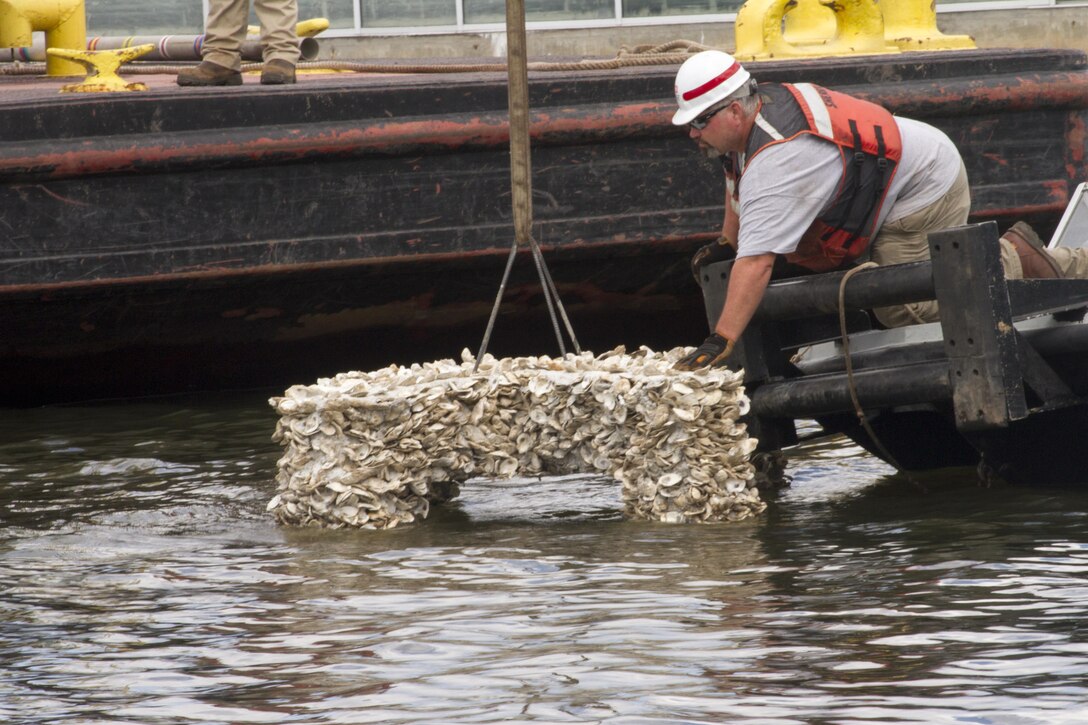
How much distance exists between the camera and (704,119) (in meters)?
4.88

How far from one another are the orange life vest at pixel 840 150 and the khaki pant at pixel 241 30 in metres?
2.50

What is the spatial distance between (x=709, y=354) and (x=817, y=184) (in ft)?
1.94

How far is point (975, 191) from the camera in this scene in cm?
717

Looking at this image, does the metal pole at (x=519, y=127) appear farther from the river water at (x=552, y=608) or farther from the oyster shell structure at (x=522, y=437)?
the river water at (x=552, y=608)

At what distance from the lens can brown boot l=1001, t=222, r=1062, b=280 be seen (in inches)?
201

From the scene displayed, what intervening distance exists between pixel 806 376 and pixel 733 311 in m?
0.43

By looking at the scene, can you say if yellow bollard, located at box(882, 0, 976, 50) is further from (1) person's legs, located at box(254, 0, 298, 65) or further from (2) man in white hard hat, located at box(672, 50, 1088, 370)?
(1) person's legs, located at box(254, 0, 298, 65)

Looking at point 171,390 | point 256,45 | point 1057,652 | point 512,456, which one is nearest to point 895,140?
point 512,456

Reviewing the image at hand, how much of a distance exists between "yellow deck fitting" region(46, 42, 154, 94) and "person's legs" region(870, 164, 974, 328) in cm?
310

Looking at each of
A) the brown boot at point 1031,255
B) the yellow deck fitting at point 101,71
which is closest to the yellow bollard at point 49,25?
the yellow deck fitting at point 101,71

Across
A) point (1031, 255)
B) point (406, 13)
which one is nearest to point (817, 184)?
point (1031, 255)

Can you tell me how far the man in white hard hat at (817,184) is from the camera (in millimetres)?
4742

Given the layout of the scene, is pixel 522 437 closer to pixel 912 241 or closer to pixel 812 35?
pixel 912 241

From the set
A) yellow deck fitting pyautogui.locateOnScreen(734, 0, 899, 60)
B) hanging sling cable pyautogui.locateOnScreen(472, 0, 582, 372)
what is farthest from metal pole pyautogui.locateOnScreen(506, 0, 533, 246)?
yellow deck fitting pyautogui.locateOnScreen(734, 0, 899, 60)
